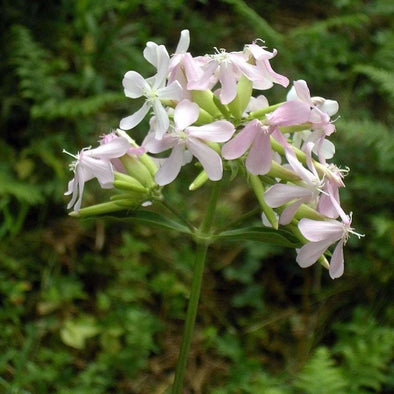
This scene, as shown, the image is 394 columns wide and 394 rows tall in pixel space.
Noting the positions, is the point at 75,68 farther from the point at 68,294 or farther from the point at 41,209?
the point at 68,294

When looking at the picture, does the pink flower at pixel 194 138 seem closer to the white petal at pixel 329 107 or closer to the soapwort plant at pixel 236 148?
the soapwort plant at pixel 236 148

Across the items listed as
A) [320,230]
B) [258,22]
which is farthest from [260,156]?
[258,22]

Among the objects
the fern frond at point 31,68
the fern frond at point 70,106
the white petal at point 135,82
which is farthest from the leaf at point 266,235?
the fern frond at point 31,68

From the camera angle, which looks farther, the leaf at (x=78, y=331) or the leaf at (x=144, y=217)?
the leaf at (x=78, y=331)

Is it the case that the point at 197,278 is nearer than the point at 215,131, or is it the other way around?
the point at 215,131

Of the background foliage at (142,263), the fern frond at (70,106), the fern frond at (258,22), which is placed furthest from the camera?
the fern frond at (258,22)

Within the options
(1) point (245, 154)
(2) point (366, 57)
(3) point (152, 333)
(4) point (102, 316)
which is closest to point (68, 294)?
(4) point (102, 316)

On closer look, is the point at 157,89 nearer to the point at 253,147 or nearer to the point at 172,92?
the point at 172,92

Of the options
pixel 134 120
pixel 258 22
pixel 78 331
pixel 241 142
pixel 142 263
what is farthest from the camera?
pixel 258 22
